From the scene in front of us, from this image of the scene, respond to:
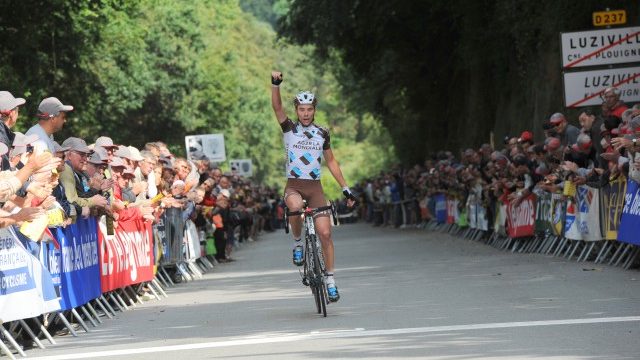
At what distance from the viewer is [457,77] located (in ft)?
161

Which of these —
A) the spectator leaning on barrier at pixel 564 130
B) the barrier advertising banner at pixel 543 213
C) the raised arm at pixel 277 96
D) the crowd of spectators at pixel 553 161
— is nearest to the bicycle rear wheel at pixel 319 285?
the raised arm at pixel 277 96

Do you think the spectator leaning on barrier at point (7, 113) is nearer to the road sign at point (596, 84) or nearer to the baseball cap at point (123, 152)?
the baseball cap at point (123, 152)

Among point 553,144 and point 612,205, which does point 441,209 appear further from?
point 612,205

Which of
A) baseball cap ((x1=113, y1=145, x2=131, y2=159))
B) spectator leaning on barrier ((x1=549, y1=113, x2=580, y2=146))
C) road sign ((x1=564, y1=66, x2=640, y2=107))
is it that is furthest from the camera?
road sign ((x1=564, y1=66, x2=640, y2=107))

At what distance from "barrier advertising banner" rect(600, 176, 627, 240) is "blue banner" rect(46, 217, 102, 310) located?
23.1 feet

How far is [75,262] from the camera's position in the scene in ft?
49.2

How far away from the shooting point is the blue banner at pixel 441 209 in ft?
137

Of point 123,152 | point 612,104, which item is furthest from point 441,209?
point 123,152

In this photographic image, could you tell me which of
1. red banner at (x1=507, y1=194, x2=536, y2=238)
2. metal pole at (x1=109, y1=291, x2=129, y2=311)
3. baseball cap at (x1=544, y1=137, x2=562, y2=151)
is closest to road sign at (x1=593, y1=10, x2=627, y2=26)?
baseball cap at (x1=544, y1=137, x2=562, y2=151)

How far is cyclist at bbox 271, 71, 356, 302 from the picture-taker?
14.8 metres

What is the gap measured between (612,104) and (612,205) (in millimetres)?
1472

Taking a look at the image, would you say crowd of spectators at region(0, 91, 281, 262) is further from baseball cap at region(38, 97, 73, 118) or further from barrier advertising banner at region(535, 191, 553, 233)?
barrier advertising banner at region(535, 191, 553, 233)

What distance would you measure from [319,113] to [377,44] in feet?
385

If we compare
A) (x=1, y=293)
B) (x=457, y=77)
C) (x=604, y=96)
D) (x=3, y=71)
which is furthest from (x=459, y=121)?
(x=1, y=293)
